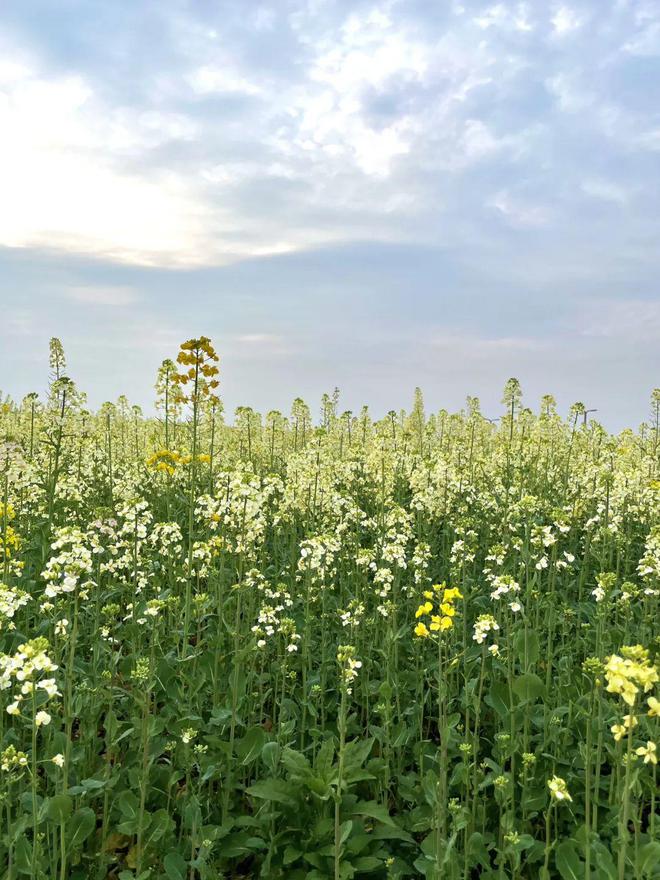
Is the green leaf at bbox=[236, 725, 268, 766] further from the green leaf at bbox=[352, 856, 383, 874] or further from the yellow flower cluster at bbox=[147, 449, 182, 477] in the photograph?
the yellow flower cluster at bbox=[147, 449, 182, 477]

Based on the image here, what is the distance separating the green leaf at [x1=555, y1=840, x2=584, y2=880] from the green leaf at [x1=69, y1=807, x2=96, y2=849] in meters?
2.96

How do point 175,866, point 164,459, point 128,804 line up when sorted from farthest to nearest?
1. point 164,459
2. point 128,804
3. point 175,866

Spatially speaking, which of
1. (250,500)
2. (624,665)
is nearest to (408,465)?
(250,500)

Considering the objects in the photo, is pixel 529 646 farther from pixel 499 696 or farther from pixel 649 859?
pixel 649 859

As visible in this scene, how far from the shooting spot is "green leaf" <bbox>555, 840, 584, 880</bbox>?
3875 millimetres

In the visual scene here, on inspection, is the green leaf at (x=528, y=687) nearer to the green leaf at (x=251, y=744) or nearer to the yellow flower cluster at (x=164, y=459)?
the green leaf at (x=251, y=744)

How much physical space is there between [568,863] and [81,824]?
3.09 m

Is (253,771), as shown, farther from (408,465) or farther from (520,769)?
(408,465)

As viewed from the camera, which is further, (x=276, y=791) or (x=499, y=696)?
(x=499, y=696)

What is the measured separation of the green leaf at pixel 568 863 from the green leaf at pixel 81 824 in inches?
116

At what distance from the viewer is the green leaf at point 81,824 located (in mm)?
4211

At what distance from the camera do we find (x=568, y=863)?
153 inches

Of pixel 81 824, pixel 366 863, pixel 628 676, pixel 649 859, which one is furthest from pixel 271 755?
pixel 628 676

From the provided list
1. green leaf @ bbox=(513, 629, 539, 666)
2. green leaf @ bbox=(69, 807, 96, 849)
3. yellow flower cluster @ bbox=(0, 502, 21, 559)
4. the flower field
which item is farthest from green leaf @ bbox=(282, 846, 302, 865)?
yellow flower cluster @ bbox=(0, 502, 21, 559)
